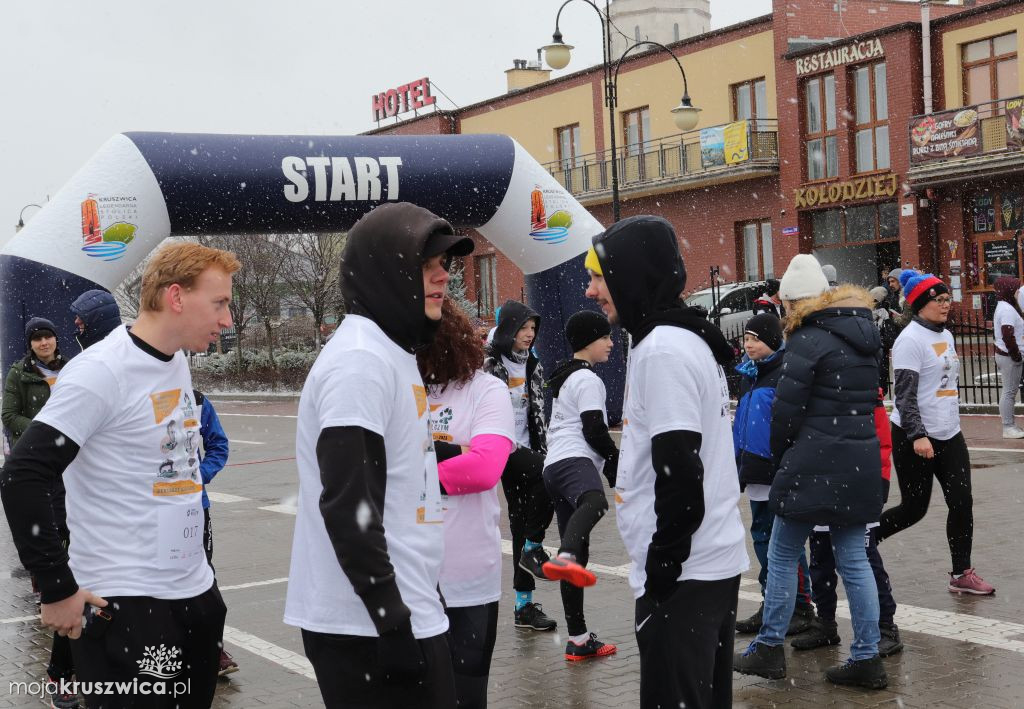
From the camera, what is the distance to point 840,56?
30172 mm

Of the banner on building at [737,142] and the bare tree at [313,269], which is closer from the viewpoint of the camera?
the banner on building at [737,142]

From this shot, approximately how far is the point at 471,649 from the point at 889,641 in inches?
110

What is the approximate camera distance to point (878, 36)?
2933cm

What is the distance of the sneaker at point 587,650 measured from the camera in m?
6.00

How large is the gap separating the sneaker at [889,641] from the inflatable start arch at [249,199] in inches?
296

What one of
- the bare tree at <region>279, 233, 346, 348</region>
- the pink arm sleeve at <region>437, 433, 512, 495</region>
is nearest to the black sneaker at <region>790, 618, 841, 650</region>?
the pink arm sleeve at <region>437, 433, 512, 495</region>

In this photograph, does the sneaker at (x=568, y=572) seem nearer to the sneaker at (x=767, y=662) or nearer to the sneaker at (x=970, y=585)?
the sneaker at (x=767, y=662)

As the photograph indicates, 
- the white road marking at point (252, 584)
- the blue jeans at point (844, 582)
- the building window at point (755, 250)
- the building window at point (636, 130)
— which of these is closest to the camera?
the blue jeans at point (844, 582)

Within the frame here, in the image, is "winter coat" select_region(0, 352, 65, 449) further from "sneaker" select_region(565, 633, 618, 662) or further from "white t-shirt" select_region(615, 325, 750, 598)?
"white t-shirt" select_region(615, 325, 750, 598)

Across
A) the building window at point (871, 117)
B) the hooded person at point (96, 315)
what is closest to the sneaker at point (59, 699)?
the hooded person at point (96, 315)

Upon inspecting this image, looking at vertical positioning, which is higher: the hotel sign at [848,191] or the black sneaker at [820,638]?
the hotel sign at [848,191]

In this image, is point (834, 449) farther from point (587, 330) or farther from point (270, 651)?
point (270, 651)

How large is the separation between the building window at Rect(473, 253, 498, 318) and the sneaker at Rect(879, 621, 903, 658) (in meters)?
36.7

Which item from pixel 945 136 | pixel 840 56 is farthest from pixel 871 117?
pixel 945 136
